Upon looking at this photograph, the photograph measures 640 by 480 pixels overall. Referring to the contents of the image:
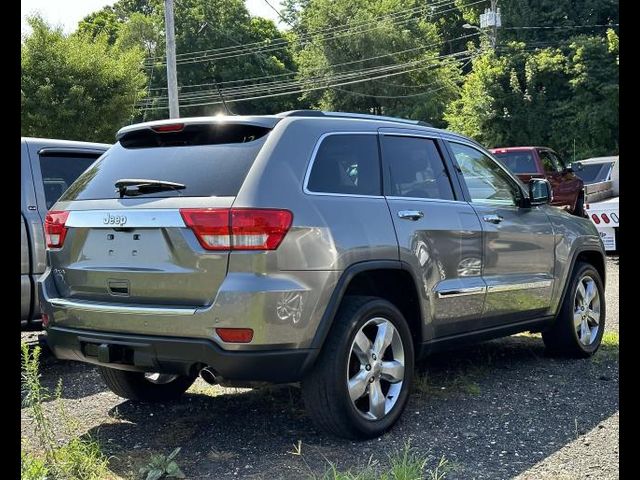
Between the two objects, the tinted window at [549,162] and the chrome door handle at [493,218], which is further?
the tinted window at [549,162]

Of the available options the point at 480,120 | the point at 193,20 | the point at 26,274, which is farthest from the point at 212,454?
the point at 193,20

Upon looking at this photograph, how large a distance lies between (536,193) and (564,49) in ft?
99.0

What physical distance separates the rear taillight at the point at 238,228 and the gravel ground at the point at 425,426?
46.1 inches

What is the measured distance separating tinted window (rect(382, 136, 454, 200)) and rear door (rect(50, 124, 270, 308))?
99 cm

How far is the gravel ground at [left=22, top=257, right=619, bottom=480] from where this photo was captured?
12.5 ft

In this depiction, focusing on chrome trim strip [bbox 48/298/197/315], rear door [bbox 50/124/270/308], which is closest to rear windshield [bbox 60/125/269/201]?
rear door [bbox 50/124/270/308]

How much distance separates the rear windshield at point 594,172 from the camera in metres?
16.0

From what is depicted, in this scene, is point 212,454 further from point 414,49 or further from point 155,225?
point 414,49

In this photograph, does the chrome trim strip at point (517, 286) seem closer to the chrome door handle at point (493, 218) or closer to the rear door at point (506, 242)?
the rear door at point (506, 242)

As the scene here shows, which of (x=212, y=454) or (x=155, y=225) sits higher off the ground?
(x=155, y=225)

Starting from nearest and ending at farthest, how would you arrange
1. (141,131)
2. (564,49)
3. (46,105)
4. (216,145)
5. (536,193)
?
(216,145)
(141,131)
(536,193)
(46,105)
(564,49)

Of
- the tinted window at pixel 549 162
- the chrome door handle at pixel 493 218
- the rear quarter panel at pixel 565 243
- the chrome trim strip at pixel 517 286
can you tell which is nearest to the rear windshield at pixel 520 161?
the tinted window at pixel 549 162

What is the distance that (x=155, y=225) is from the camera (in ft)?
12.5

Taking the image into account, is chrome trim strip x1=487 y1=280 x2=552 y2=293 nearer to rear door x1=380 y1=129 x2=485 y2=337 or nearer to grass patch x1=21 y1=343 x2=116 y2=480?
rear door x1=380 y1=129 x2=485 y2=337
